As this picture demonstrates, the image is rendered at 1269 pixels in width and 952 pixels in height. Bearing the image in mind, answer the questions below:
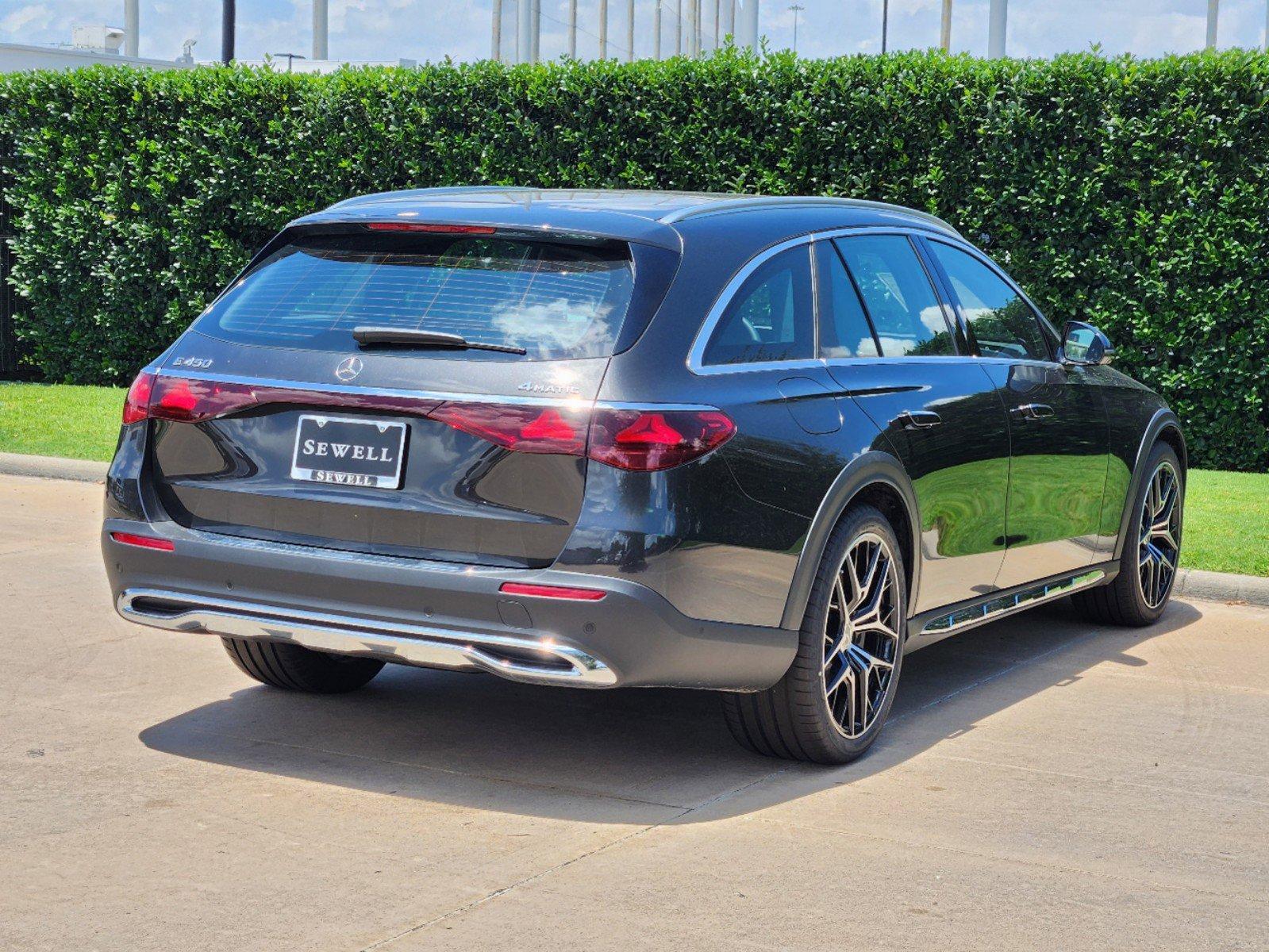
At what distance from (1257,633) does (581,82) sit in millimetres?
8544

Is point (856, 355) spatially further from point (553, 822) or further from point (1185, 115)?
point (1185, 115)

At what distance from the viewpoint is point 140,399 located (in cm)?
514

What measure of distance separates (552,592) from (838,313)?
5.29 ft

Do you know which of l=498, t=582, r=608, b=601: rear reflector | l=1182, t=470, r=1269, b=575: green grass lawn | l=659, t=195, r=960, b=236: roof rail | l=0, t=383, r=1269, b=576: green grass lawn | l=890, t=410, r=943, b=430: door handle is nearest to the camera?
l=498, t=582, r=608, b=601: rear reflector

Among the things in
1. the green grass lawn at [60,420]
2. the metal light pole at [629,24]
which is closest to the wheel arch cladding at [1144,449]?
the green grass lawn at [60,420]

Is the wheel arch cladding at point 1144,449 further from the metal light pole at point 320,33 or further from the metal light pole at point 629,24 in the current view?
the metal light pole at point 629,24

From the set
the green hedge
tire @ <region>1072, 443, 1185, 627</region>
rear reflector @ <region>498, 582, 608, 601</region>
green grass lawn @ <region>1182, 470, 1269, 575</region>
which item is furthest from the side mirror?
the green hedge

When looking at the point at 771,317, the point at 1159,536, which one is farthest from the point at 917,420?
the point at 1159,536

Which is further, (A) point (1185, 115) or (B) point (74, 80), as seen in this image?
(B) point (74, 80)

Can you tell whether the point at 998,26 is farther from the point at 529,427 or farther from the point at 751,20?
the point at 529,427

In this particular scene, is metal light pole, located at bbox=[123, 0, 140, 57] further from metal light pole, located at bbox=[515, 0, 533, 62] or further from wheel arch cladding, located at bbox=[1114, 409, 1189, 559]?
wheel arch cladding, located at bbox=[1114, 409, 1189, 559]

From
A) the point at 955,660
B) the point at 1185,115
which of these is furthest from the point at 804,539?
the point at 1185,115

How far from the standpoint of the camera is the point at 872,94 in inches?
531

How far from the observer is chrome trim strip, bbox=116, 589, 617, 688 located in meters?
4.55
